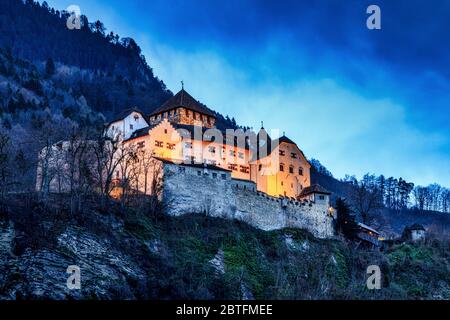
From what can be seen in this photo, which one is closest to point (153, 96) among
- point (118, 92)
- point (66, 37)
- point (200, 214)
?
point (118, 92)

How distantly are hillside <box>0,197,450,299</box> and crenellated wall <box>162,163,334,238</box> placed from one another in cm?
132

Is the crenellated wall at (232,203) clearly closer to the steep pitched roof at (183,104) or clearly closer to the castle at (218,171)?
the castle at (218,171)

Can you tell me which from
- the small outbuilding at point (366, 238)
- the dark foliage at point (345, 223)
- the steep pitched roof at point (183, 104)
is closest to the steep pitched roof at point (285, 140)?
the steep pitched roof at point (183, 104)

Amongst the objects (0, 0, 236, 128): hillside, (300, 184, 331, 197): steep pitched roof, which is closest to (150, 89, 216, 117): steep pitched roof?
(300, 184, 331, 197): steep pitched roof

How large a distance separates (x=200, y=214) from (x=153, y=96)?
104m

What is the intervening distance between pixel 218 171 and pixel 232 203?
A: 3.23 meters

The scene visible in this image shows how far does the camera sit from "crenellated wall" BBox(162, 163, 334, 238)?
175 feet

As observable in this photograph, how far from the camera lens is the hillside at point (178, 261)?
3628cm

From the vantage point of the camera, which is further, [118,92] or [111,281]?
[118,92]

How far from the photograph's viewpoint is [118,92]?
153125 mm

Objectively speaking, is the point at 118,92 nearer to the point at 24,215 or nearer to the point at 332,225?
the point at 332,225

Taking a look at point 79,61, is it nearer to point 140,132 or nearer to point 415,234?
point 140,132

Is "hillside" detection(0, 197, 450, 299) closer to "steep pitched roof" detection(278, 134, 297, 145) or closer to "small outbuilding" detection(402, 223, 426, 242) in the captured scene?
"small outbuilding" detection(402, 223, 426, 242)

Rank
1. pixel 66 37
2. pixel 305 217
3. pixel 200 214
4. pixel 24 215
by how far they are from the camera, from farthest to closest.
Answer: pixel 66 37 → pixel 305 217 → pixel 200 214 → pixel 24 215
